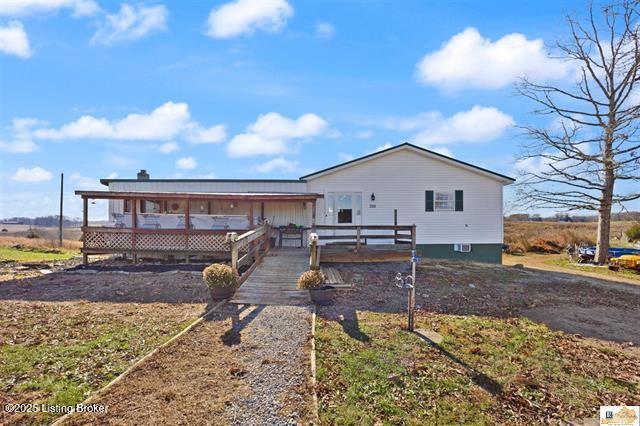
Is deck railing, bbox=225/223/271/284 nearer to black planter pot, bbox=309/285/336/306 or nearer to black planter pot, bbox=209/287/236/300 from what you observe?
black planter pot, bbox=209/287/236/300

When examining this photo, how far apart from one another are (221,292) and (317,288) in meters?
2.19

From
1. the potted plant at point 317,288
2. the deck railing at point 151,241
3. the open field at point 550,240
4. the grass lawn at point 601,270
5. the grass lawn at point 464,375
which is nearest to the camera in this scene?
the grass lawn at point 464,375

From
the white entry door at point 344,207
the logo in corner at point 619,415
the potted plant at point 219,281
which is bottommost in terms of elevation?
the logo in corner at point 619,415

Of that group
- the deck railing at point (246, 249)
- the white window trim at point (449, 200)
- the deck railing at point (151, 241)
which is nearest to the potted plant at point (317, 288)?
the deck railing at point (246, 249)

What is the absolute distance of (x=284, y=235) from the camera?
17.0 metres

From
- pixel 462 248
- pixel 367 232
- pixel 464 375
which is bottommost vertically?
pixel 464 375

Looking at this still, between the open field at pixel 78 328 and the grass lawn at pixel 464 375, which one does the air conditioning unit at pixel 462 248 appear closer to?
the grass lawn at pixel 464 375

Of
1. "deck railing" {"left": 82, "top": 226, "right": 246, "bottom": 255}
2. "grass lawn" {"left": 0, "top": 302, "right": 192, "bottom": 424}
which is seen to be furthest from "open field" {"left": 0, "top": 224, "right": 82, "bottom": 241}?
"grass lawn" {"left": 0, "top": 302, "right": 192, "bottom": 424}

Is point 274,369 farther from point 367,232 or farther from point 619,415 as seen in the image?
point 367,232

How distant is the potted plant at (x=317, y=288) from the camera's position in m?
8.00

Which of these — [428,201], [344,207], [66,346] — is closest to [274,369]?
[66,346]

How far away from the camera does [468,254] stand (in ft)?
57.0

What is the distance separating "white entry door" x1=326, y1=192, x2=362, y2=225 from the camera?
1705cm

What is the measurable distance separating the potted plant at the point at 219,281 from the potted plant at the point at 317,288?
1.63 m
